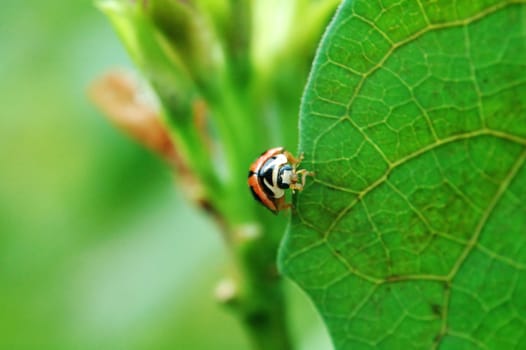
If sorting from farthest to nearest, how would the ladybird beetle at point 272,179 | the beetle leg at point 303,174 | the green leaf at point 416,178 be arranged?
1. the ladybird beetle at point 272,179
2. the beetle leg at point 303,174
3. the green leaf at point 416,178

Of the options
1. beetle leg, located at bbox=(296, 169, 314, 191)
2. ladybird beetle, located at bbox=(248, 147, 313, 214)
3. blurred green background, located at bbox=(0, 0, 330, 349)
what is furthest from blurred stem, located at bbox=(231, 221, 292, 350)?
blurred green background, located at bbox=(0, 0, 330, 349)

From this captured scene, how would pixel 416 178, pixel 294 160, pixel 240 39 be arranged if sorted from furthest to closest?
pixel 240 39 < pixel 294 160 < pixel 416 178

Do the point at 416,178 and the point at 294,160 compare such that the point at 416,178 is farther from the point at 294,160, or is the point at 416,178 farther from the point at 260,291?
the point at 260,291

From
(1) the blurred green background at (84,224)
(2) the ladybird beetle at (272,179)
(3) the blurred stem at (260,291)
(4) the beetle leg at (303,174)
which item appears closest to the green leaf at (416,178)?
(4) the beetle leg at (303,174)

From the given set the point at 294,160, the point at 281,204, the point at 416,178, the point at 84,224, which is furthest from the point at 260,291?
the point at 84,224

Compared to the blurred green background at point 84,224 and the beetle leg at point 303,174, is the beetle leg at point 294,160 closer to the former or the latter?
the beetle leg at point 303,174

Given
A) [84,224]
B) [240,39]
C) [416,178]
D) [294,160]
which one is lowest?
[416,178]
